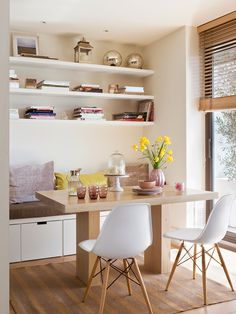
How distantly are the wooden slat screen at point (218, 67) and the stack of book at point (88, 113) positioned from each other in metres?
1.16

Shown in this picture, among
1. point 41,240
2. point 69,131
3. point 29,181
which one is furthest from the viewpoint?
point 69,131

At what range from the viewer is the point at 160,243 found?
3.43 metres

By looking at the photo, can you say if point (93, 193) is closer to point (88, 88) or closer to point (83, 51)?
point (88, 88)

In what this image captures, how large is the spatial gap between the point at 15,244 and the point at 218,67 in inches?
109

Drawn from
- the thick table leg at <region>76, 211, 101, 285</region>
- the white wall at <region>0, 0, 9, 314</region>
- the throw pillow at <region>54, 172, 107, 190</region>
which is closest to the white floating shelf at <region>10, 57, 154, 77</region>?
the throw pillow at <region>54, 172, 107, 190</region>

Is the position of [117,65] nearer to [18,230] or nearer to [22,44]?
[22,44]

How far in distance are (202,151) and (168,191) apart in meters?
1.17

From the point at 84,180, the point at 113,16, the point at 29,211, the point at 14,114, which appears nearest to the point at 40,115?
the point at 14,114

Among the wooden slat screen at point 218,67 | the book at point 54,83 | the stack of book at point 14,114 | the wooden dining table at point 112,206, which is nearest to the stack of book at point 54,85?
the book at point 54,83

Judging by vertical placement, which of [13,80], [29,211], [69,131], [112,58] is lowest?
[29,211]

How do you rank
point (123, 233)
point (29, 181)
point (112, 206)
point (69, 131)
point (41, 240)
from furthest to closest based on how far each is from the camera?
point (69, 131) < point (29, 181) < point (41, 240) < point (112, 206) < point (123, 233)

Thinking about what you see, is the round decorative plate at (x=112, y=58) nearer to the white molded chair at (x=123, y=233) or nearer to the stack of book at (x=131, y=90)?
the stack of book at (x=131, y=90)

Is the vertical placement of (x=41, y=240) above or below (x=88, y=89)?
below

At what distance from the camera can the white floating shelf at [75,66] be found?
4.13 meters
